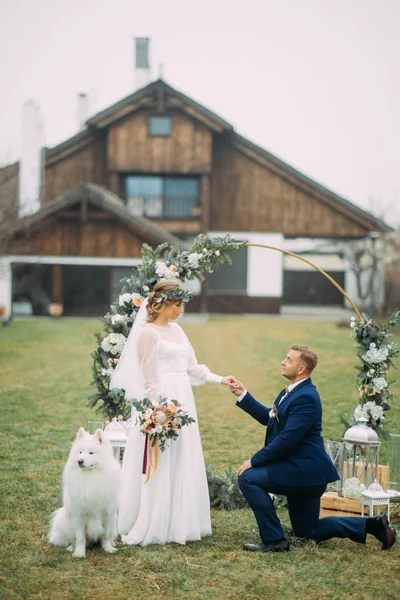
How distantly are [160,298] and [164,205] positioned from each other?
88.3 ft

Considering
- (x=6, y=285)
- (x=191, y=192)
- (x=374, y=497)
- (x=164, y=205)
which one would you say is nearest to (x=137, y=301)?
(x=374, y=497)

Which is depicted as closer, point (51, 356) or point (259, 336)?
Result: point (51, 356)

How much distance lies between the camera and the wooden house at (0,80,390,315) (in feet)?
103

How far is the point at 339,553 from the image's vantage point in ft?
19.7

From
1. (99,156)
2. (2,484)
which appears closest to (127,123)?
(99,156)

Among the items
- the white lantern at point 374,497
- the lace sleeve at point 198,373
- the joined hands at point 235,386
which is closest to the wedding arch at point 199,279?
the white lantern at point 374,497

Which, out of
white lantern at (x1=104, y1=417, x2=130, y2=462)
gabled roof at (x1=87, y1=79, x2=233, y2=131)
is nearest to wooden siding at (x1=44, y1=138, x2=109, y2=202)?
gabled roof at (x1=87, y1=79, x2=233, y2=131)

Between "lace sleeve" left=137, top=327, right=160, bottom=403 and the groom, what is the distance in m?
1.05

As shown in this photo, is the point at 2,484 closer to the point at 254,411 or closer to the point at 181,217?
the point at 254,411

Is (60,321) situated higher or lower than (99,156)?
lower

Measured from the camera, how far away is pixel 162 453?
20.4 ft

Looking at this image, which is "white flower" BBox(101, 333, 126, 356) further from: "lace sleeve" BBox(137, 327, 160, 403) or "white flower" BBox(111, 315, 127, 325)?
"lace sleeve" BBox(137, 327, 160, 403)

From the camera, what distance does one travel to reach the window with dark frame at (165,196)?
108 ft

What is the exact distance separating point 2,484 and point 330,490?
3.58 meters
